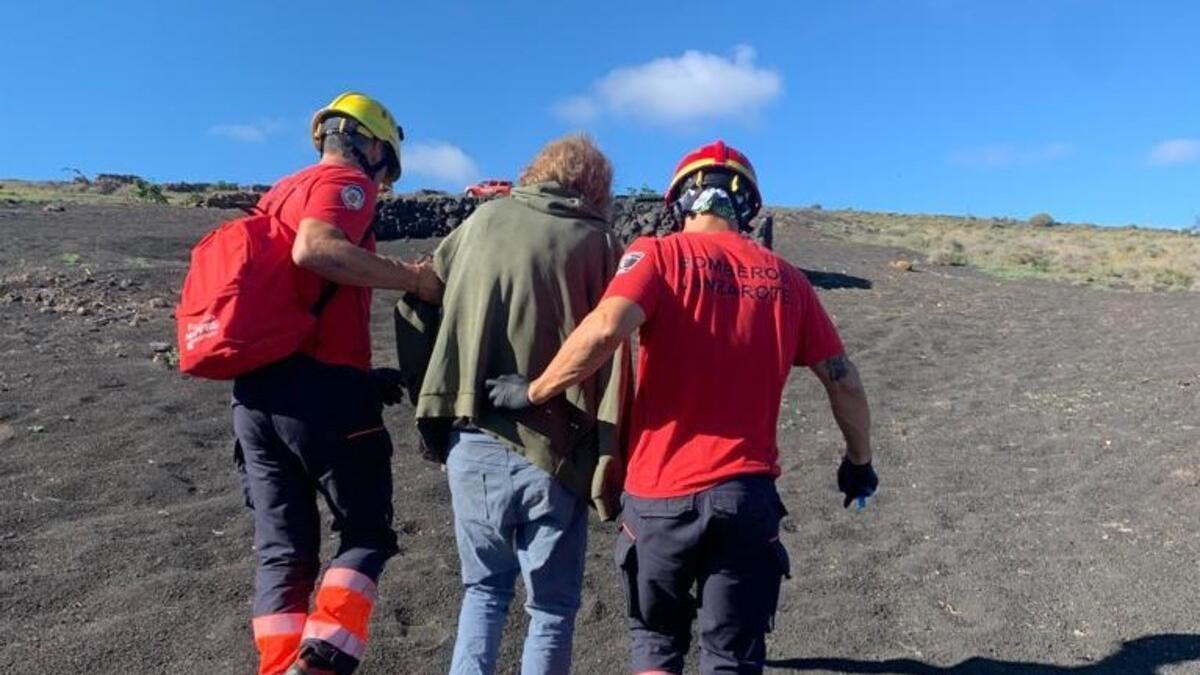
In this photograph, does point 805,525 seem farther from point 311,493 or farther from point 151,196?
point 151,196

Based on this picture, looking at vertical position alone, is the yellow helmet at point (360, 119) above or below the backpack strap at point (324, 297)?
above

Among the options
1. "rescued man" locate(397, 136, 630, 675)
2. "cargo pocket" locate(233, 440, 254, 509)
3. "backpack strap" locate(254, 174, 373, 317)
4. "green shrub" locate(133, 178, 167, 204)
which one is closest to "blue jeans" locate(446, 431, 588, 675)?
"rescued man" locate(397, 136, 630, 675)

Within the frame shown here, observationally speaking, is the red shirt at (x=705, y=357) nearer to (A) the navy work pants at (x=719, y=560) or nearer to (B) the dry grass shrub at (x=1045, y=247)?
(A) the navy work pants at (x=719, y=560)

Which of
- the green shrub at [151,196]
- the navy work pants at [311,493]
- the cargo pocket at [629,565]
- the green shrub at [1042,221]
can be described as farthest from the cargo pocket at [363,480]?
the green shrub at [1042,221]

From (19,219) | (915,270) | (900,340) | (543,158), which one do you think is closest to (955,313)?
(900,340)

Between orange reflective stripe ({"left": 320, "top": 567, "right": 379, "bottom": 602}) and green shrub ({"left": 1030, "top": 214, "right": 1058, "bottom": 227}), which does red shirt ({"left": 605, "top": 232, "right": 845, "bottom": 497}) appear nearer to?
orange reflective stripe ({"left": 320, "top": 567, "right": 379, "bottom": 602})

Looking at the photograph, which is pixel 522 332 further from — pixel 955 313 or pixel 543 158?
pixel 955 313

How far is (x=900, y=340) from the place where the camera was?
1384 centimetres

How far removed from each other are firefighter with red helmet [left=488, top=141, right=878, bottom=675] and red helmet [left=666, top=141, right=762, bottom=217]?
0.19 meters

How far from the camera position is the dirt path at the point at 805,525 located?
4500 millimetres

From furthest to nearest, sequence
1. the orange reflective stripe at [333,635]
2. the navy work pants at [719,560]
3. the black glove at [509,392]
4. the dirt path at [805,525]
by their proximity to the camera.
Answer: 1. the dirt path at [805,525]
2. the orange reflective stripe at [333,635]
3. the black glove at [509,392]
4. the navy work pants at [719,560]

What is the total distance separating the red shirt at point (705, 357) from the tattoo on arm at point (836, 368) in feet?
0.67

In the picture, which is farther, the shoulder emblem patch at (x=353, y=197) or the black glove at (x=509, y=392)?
the shoulder emblem patch at (x=353, y=197)

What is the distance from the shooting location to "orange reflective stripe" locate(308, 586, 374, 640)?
3.38 m
